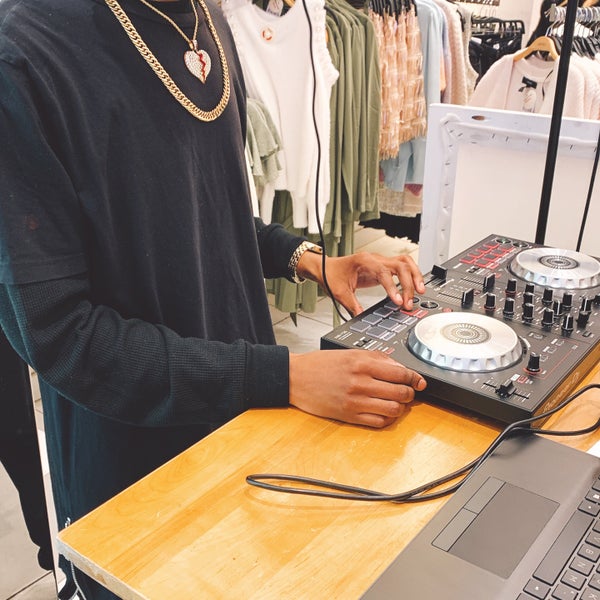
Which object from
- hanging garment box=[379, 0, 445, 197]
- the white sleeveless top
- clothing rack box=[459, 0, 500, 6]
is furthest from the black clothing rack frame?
clothing rack box=[459, 0, 500, 6]

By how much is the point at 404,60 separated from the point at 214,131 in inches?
71.5

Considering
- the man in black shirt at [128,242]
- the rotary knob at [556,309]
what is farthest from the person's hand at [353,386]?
the rotary knob at [556,309]

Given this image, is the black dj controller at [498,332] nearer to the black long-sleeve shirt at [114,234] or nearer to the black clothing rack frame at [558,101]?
the black long-sleeve shirt at [114,234]

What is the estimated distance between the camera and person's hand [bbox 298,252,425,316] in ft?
2.75

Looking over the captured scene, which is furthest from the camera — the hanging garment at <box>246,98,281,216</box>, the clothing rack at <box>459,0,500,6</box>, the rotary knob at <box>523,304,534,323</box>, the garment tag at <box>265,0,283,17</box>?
the clothing rack at <box>459,0,500,6</box>

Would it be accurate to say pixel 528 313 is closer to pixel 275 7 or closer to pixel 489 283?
Answer: pixel 489 283

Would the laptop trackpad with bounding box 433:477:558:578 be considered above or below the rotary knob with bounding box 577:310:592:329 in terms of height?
Result: below

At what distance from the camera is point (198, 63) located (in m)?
0.79

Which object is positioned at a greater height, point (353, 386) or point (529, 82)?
point (529, 82)

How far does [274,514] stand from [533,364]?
29 cm

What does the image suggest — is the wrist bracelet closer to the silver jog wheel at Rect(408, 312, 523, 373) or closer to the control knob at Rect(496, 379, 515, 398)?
the silver jog wheel at Rect(408, 312, 523, 373)

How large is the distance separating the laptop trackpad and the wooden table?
0.03 metres

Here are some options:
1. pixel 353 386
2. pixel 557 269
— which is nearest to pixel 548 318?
pixel 557 269

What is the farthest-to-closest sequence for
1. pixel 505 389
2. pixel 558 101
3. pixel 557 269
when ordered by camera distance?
pixel 558 101 → pixel 557 269 → pixel 505 389
